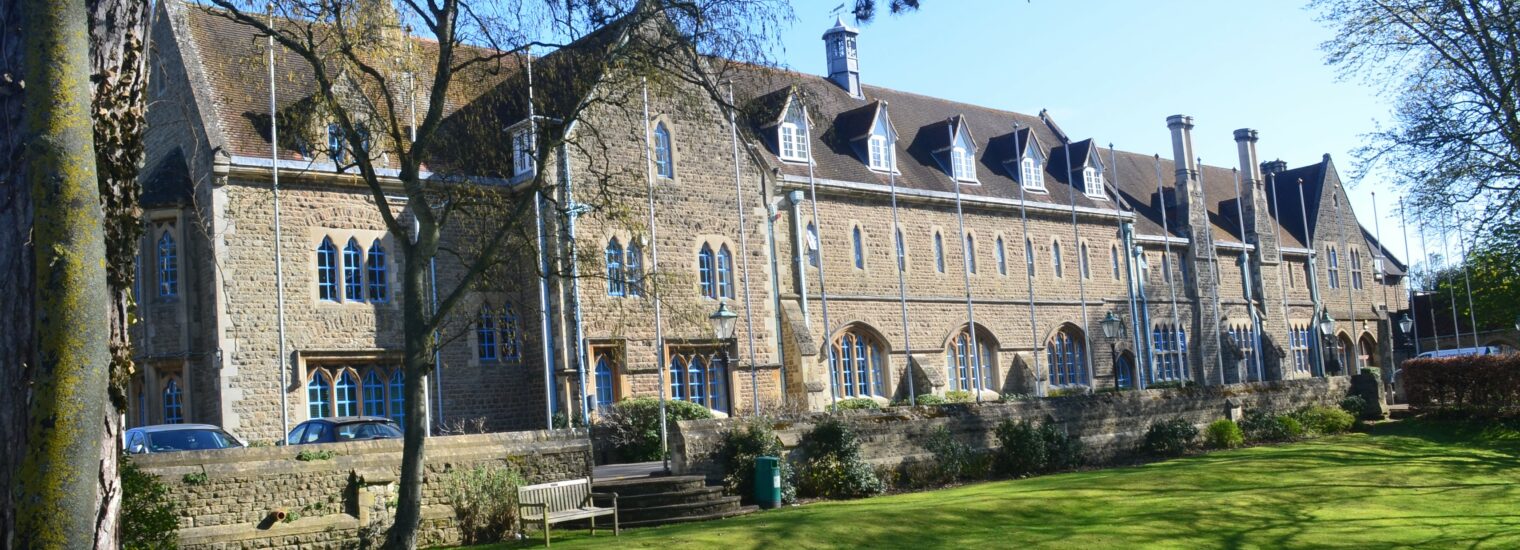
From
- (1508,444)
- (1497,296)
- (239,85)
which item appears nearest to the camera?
(239,85)

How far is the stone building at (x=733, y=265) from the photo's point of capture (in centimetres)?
2291

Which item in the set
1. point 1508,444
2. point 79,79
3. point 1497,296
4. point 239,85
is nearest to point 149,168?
point 239,85

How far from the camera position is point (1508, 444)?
86.5ft

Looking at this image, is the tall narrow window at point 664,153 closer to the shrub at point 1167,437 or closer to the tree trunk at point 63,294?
the shrub at point 1167,437

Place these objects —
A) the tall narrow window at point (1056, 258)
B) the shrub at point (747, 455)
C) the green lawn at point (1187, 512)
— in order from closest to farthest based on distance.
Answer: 1. the green lawn at point (1187, 512)
2. the shrub at point (747, 455)
3. the tall narrow window at point (1056, 258)

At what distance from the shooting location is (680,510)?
17016 millimetres

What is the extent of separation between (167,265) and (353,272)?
10.8 feet

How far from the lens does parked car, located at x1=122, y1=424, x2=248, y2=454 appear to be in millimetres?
17297

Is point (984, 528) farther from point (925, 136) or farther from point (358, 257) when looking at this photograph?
point (925, 136)

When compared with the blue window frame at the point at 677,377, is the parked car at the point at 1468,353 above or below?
below

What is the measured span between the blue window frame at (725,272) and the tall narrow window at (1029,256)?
12.4 m

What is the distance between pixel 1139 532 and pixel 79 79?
43.9ft

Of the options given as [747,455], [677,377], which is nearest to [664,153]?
[677,377]

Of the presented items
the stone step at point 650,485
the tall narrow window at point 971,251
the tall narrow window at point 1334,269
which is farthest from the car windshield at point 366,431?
the tall narrow window at point 1334,269
